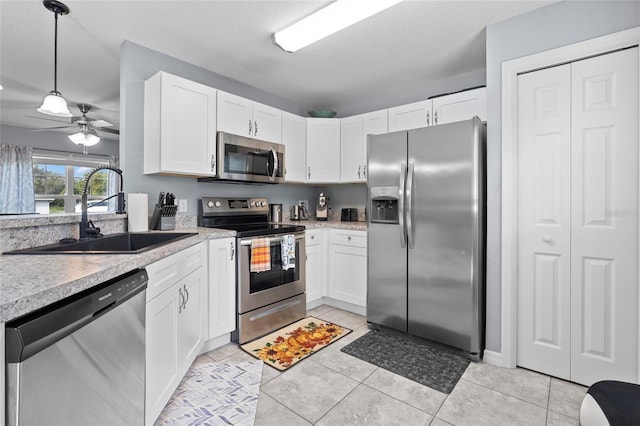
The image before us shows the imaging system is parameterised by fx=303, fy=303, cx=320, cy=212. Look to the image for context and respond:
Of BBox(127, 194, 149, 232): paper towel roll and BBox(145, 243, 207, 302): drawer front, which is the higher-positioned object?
BBox(127, 194, 149, 232): paper towel roll

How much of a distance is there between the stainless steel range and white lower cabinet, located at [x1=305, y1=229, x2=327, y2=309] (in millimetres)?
130

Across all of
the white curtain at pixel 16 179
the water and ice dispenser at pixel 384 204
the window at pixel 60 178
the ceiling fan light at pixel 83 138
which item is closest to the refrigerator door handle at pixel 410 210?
the water and ice dispenser at pixel 384 204

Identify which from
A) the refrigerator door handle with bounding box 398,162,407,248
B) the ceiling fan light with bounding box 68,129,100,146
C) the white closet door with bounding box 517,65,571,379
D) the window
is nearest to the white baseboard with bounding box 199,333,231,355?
the refrigerator door handle with bounding box 398,162,407,248

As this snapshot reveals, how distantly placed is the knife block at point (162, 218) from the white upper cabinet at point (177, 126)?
0.30 meters

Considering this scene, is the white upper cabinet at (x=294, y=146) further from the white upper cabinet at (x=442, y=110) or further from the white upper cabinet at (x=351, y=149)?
the white upper cabinet at (x=442, y=110)

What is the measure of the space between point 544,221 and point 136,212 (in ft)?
9.60

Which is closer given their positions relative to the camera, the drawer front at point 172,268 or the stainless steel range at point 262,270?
the drawer front at point 172,268

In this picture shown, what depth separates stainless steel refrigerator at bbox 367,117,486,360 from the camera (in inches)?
88.4

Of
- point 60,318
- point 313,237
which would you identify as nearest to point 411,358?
point 313,237

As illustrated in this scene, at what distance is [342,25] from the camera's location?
2.08 meters

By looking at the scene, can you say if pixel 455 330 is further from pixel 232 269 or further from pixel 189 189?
pixel 189 189

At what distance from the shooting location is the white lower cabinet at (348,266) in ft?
10.0

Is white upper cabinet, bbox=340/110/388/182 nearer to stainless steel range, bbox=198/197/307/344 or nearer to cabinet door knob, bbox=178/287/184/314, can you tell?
stainless steel range, bbox=198/197/307/344

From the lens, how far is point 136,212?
7.52 feet
